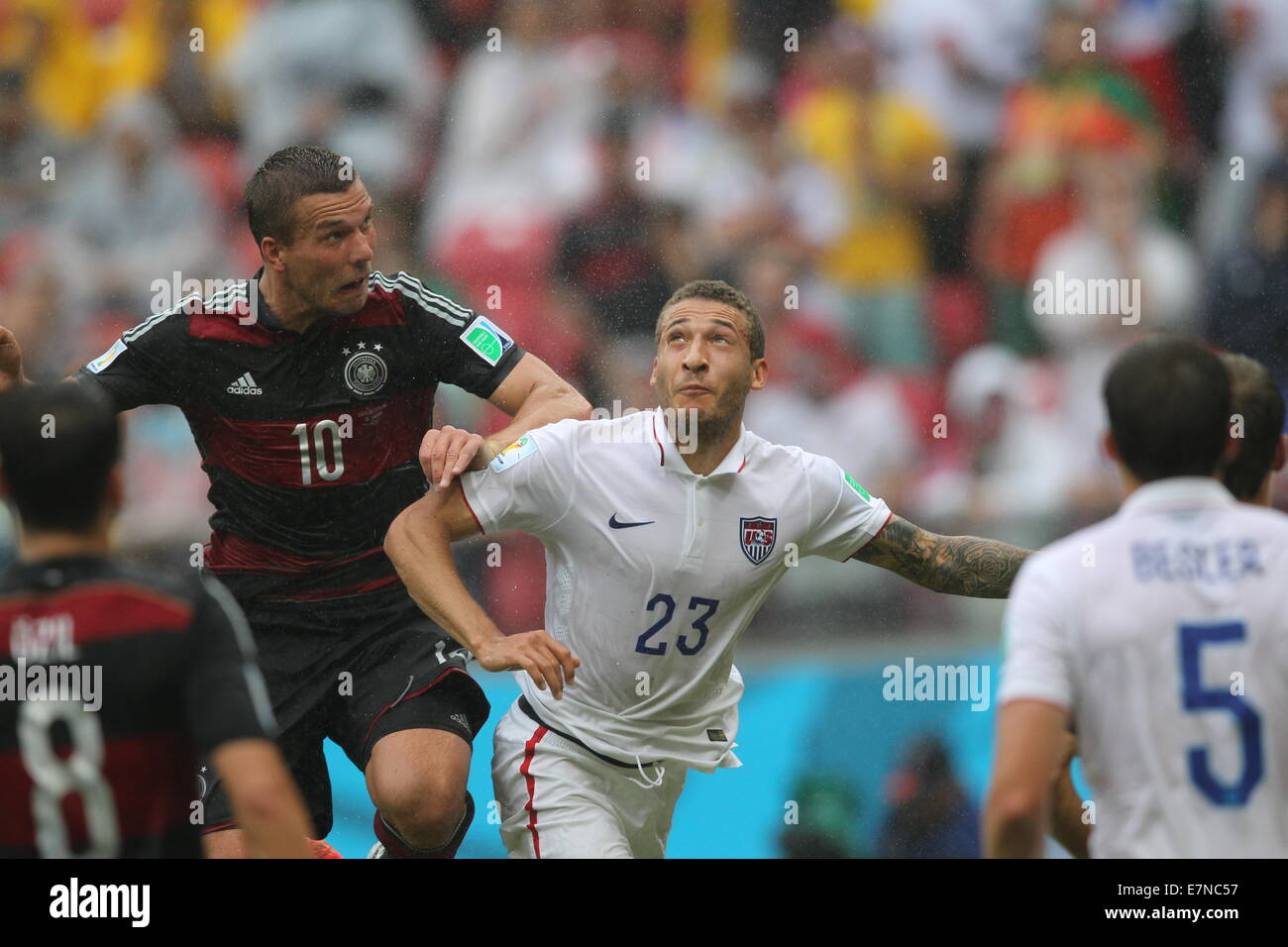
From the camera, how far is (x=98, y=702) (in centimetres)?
302

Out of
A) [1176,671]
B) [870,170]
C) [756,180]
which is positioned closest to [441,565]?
[1176,671]

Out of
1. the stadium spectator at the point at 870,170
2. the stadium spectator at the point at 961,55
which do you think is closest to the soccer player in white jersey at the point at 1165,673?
the stadium spectator at the point at 870,170

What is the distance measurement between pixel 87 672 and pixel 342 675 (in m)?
2.12

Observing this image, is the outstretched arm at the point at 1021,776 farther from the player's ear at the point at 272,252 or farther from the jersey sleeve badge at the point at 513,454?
the player's ear at the point at 272,252

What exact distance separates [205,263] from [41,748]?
636 centimetres

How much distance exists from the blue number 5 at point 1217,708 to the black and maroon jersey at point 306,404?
267cm

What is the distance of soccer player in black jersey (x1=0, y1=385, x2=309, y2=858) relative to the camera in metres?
3.00

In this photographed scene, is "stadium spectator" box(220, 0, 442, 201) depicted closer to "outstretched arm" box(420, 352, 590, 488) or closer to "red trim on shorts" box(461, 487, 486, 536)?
"outstretched arm" box(420, 352, 590, 488)

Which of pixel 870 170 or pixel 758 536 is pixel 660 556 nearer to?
pixel 758 536

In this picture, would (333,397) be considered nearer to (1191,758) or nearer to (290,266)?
(290,266)
